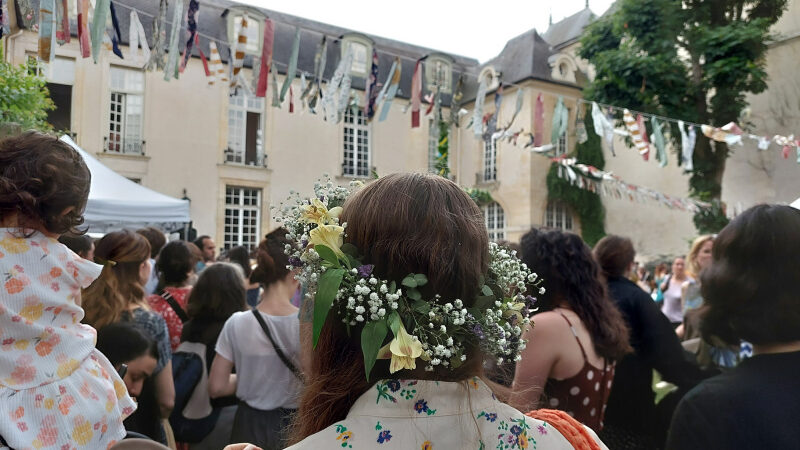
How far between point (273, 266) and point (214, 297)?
0.45m

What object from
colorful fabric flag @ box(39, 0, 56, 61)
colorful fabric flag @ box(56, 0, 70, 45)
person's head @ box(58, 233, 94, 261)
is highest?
colorful fabric flag @ box(56, 0, 70, 45)

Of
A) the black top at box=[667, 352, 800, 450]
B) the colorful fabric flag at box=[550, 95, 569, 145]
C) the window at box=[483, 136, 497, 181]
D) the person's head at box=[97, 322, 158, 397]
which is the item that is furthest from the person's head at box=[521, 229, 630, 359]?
the window at box=[483, 136, 497, 181]

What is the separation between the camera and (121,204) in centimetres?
632

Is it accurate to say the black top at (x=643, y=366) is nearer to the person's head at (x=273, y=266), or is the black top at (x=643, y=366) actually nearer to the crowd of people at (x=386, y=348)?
the crowd of people at (x=386, y=348)

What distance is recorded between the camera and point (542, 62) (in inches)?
836

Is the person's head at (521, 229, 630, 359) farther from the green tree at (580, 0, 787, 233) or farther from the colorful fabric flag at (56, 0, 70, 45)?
the green tree at (580, 0, 787, 233)

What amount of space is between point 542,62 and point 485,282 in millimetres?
21643

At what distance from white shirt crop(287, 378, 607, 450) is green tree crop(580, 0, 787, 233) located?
16408 millimetres

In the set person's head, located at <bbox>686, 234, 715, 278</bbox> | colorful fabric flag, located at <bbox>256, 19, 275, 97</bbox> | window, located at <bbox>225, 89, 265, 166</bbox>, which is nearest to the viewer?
person's head, located at <bbox>686, 234, 715, 278</bbox>

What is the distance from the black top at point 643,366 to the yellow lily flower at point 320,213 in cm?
222

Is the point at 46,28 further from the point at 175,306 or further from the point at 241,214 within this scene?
the point at 241,214

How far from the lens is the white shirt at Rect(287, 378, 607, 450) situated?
98 centimetres

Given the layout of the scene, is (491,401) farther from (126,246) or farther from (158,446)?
(126,246)

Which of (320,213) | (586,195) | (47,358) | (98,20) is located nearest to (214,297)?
(47,358)
